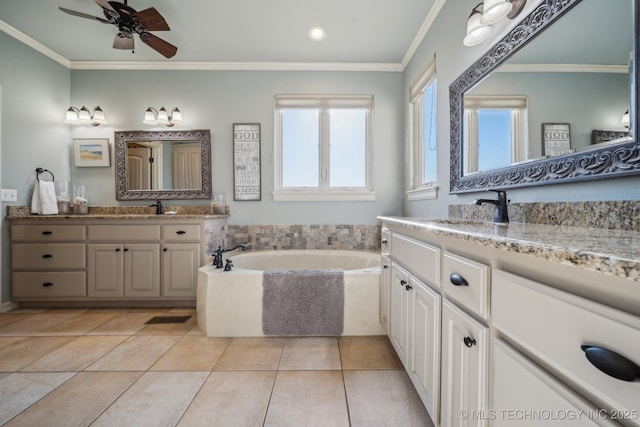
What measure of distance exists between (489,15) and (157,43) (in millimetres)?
2502

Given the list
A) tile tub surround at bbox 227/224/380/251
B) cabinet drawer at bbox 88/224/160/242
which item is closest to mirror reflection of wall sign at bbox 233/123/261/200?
tile tub surround at bbox 227/224/380/251

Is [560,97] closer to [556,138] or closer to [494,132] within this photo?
[556,138]

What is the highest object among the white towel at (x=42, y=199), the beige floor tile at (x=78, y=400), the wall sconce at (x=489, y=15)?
the wall sconce at (x=489, y=15)

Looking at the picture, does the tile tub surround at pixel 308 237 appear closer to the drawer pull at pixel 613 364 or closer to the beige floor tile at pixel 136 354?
the beige floor tile at pixel 136 354

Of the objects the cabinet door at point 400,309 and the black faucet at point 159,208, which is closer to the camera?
the cabinet door at point 400,309

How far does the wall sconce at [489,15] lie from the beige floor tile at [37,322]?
3.60 m

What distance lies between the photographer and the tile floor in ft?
4.06

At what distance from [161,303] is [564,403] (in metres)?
2.96

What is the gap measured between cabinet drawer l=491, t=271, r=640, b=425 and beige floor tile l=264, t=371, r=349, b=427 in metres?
0.98

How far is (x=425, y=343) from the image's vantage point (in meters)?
1.08

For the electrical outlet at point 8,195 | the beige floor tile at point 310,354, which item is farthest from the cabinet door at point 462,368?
the electrical outlet at point 8,195

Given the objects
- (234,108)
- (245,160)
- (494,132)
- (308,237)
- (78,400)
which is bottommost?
(78,400)

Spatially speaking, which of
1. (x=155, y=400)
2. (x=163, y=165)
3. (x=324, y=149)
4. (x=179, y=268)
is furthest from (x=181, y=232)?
(x=324, y=149)

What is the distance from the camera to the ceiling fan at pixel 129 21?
197 cm
